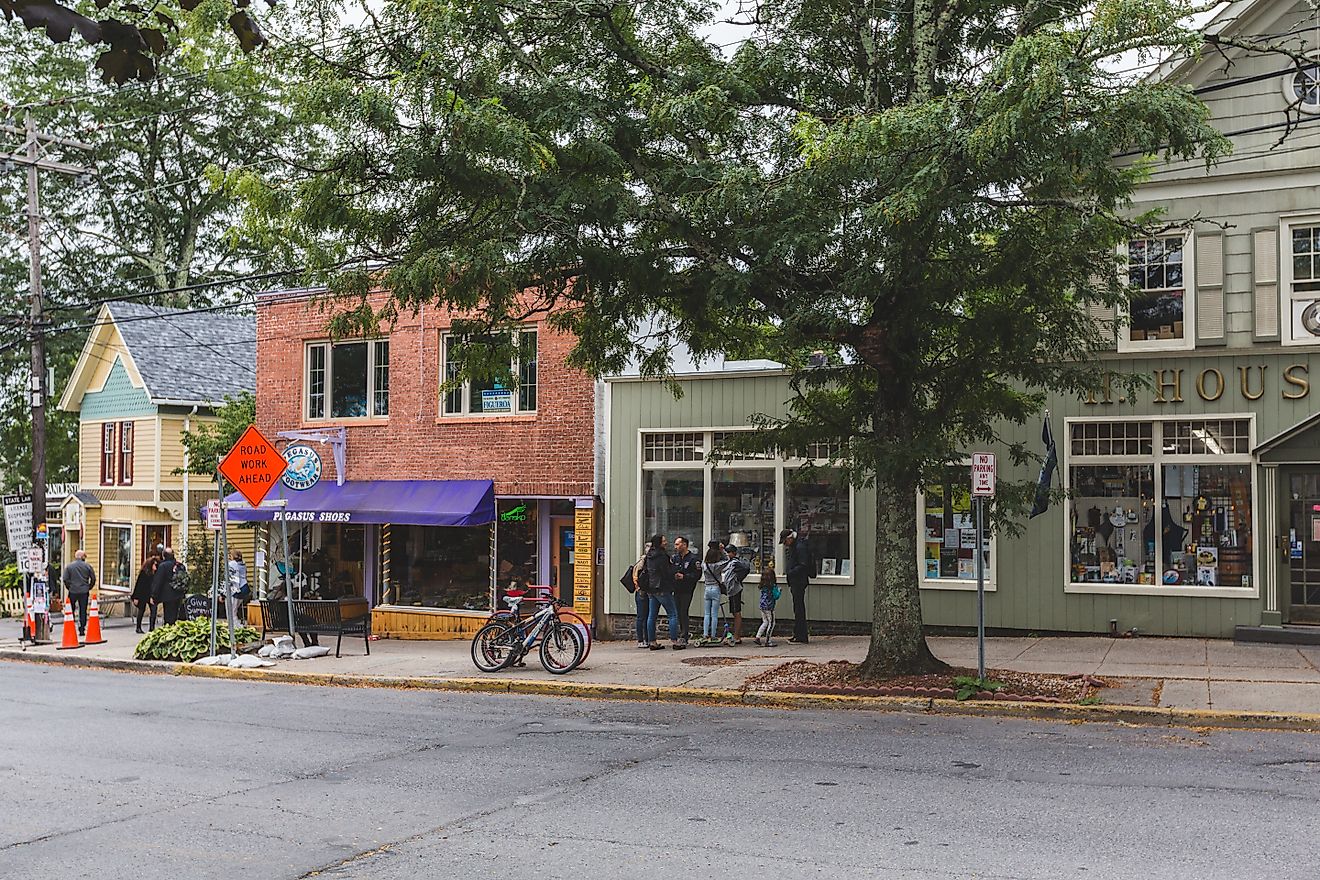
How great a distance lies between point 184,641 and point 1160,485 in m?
14.6

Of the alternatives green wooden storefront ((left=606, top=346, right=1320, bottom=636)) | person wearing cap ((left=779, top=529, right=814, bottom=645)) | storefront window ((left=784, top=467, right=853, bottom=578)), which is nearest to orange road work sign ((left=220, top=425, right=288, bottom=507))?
person wearing cap ((left=779, top=529, right=814, bottom=645))

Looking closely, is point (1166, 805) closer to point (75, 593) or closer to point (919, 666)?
point (919, 666)

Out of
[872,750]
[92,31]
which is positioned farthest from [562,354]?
[92,31]

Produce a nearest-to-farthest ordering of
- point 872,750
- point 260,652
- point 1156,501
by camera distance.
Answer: point 872,750 < point 1156,501 < point 260,652

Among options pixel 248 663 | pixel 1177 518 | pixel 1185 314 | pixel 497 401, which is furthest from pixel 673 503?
pixel 1185 314

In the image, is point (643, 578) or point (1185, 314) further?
point (643, 578)

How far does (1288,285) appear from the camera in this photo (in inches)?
641

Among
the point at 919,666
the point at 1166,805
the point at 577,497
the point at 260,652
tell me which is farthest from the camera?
the point at 577,497

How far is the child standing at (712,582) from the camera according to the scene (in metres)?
18.1

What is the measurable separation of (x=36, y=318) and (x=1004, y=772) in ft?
71.9

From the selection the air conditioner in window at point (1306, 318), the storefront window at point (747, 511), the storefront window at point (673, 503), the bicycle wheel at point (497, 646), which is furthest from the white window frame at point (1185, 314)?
the bicycle wheel at point (497, 646)

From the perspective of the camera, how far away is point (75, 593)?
2355 centimetres

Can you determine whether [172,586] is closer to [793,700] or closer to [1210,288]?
[793,700]

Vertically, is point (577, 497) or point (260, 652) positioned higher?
point (577, 497)
